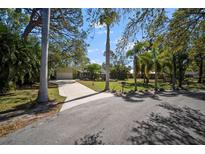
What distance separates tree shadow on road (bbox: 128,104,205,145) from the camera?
472cm

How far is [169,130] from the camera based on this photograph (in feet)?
18.5

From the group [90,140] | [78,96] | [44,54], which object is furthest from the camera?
[78,96]

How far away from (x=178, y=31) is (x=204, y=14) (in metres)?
1.37

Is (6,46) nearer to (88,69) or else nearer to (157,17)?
(157,17)

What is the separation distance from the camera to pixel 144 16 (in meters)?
5.88

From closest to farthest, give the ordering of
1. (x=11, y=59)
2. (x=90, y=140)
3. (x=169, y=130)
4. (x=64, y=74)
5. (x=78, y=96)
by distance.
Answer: (x=90, y=140) → (x=169, y=130) → (x=11, y=59) → (x=78, y=96) → (x=64, y=74)

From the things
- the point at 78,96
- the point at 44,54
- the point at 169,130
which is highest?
the point at 44,54

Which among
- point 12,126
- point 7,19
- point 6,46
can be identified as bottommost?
point 12,126

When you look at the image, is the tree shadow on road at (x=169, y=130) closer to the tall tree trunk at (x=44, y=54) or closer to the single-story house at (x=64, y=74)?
the tall tree trunk at (x=44, y=54)

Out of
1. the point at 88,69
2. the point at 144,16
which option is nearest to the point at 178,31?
the point at 144,16

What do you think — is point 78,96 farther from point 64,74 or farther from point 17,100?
point 64,74

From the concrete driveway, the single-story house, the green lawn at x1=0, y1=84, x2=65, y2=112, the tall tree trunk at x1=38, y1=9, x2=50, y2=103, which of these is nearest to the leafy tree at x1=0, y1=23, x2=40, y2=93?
the green lawn at x1=0, y1=84, x2=65, y2=112

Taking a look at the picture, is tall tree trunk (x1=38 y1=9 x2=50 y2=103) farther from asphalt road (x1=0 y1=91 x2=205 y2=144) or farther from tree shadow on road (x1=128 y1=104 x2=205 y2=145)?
tree shadow on road (x1=128 y1=104 x2=205 y2=145)

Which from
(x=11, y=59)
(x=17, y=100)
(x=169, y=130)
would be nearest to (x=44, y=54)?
(x=11, y=59)
